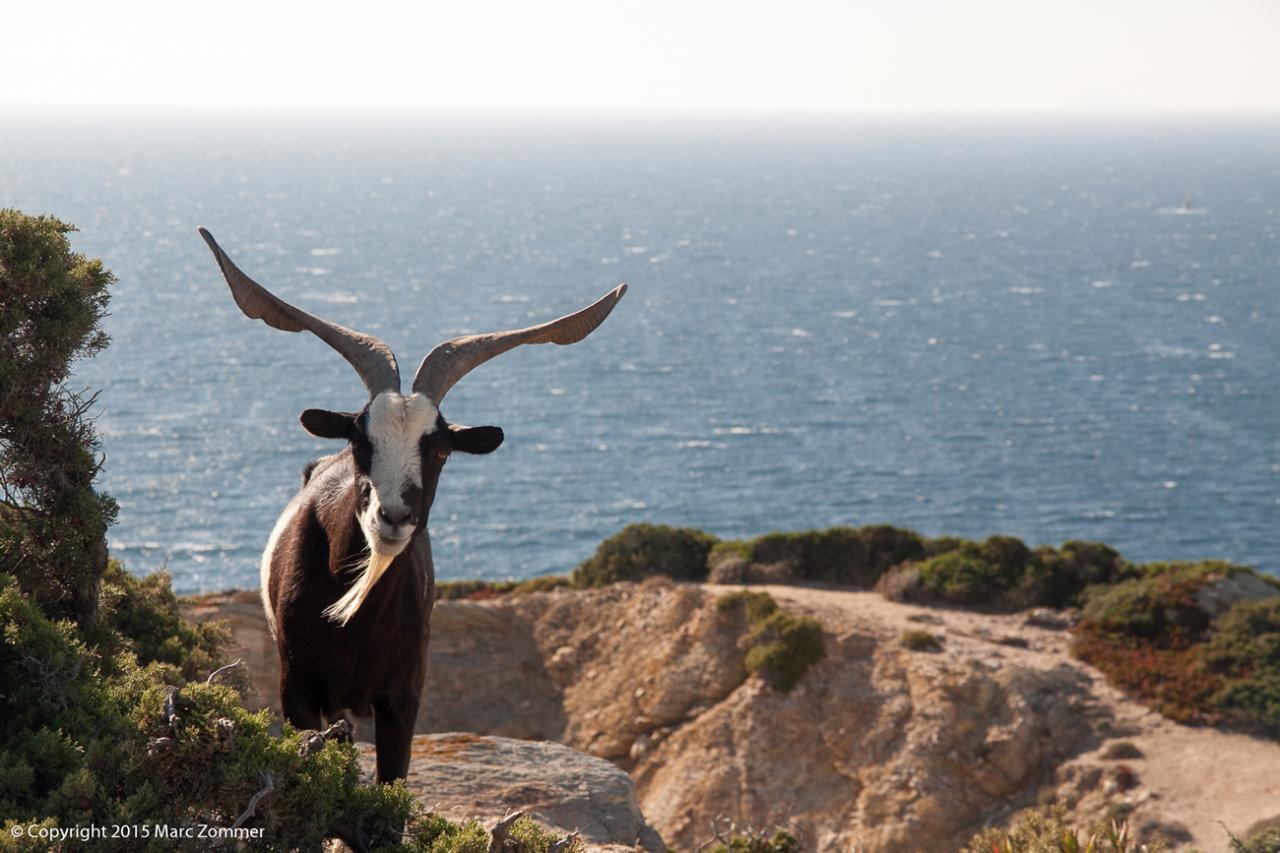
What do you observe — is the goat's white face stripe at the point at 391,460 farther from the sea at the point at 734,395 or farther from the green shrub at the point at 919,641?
the sea at the point at 734,395

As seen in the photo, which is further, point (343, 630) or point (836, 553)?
point (836, 553)

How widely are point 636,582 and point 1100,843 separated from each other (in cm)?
1750

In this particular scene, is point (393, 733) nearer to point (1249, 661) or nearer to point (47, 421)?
point (47, 421)

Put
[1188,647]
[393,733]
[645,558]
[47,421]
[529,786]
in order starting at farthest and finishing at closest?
[645,558] < [1188,647] < [529,786] < [47,421] < [393,733]

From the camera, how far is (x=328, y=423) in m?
8.09

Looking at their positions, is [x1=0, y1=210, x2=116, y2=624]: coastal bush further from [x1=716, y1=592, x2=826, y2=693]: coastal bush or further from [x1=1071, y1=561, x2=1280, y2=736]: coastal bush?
[x1=1071, y1=561, x2=1280, y2=736]: coastal bush

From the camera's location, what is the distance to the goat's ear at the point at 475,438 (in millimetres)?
8266

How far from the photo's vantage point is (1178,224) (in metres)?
185

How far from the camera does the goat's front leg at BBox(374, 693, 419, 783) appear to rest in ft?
30.3

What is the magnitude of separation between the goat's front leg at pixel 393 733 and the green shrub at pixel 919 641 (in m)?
17.3

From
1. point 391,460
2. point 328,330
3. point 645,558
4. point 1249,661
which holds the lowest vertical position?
point 645,558

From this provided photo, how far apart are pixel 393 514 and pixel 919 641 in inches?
759

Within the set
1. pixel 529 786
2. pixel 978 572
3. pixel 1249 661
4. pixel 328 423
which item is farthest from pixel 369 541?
pixel 978 572

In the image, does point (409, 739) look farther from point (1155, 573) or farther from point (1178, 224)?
point (1178, 224)
